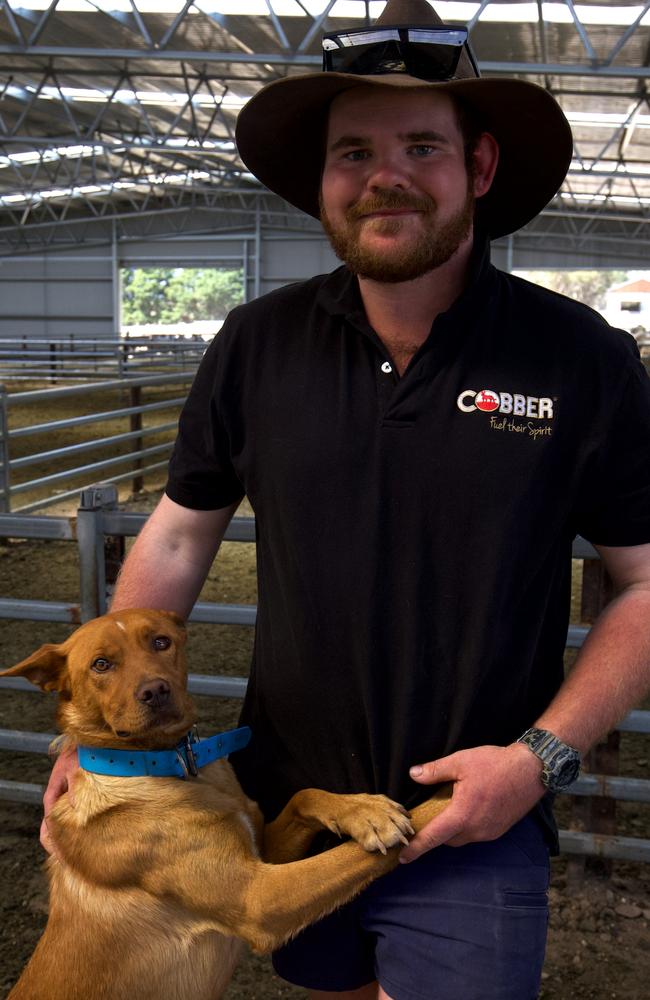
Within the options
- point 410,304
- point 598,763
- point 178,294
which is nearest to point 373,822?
point 410,304

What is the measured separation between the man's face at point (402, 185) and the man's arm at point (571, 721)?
0.64 metres

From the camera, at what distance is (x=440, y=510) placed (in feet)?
5.27

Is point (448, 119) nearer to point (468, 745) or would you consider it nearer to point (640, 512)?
point (640, 512)

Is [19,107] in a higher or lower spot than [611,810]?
higher

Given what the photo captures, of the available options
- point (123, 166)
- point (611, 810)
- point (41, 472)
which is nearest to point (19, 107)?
point (123, 166)

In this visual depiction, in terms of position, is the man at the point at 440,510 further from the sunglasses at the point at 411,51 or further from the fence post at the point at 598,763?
the fence post at the point at 598,763

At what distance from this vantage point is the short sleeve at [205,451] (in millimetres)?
1861

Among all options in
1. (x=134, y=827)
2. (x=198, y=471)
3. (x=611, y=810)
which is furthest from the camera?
(x=611, y=810)

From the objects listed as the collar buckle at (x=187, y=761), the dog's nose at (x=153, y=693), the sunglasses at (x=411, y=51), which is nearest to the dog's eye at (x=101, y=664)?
the dog's nose at (x=153, y=693)

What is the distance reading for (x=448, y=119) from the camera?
1.66 metres

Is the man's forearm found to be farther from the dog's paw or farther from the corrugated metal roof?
the corrugated metal roof

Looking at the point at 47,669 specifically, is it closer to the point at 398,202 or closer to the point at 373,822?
the point at 373,822

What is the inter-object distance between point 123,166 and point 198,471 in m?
25.5

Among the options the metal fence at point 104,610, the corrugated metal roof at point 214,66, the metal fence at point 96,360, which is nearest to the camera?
the metal fence at point 104,610
